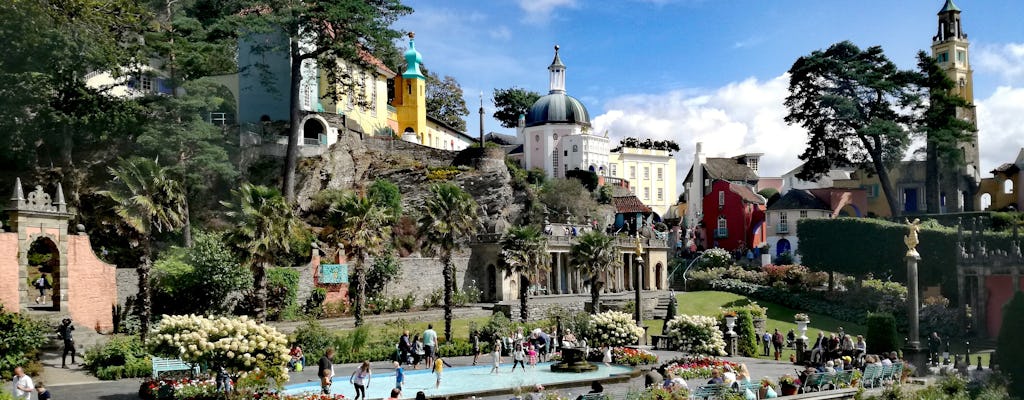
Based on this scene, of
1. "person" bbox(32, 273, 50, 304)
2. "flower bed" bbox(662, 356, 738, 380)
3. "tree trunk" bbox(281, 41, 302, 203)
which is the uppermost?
"tree trunk" bbox(281, 41, 302, 203)

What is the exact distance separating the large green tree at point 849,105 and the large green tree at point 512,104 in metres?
39.0

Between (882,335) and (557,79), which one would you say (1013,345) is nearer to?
(882,335)

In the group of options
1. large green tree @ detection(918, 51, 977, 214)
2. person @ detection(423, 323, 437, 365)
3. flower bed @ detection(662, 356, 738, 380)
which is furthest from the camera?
large green tree @ detection(918, 51, 977, 214)

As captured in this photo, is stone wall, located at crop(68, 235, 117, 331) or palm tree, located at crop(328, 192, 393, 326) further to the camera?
palm tree, located at crop(328, 192, 393, 326)

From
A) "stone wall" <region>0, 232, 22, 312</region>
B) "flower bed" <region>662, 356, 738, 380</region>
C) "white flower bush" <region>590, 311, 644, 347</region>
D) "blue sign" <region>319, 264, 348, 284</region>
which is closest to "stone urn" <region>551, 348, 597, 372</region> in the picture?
"flower bed" <region>662, 356, 738, 380</region>

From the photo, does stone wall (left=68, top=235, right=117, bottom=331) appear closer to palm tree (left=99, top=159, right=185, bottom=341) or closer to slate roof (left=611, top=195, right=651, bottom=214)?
palm tree (left=99, top=159, right=185, bottom=341)

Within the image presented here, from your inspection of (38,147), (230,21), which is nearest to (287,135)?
(230,21)

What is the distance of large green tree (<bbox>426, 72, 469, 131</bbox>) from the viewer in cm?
9231

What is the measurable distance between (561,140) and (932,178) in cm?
3120

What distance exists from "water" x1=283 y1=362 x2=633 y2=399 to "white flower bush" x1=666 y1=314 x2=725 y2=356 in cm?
290

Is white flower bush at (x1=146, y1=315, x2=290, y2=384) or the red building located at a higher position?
the red building

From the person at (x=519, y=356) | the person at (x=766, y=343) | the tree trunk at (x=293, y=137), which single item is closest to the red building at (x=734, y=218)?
the person at (x=766, y=343)

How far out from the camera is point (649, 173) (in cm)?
9444

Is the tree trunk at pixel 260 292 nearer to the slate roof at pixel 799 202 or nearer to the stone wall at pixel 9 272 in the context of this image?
the stone wall at pixel 9 272
